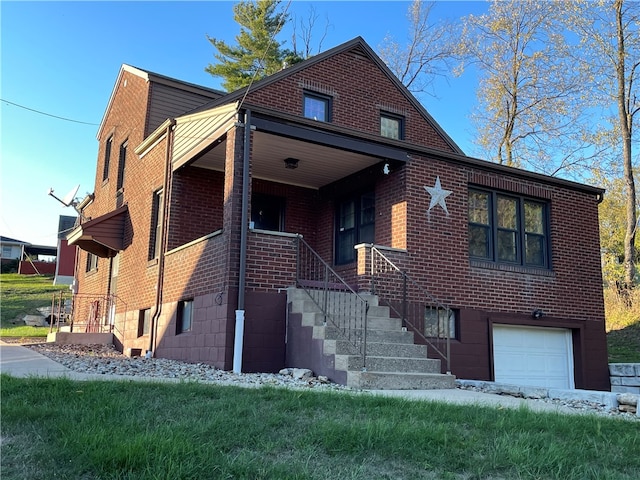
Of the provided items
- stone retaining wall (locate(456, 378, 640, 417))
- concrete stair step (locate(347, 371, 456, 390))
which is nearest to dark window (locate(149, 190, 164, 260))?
concrete stair step (locate(347, 371, 456, 390))

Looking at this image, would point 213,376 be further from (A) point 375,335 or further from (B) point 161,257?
(B) point 161,257

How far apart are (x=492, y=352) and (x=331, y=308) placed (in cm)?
382

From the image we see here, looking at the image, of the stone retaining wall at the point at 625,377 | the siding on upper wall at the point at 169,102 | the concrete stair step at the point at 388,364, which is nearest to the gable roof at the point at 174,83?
the siding on upper wall at the point at 169,102

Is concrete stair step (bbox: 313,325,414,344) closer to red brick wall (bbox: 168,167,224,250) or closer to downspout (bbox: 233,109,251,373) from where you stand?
downspout (bbox: 233,109,251,373)

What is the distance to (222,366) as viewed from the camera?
9164 mm

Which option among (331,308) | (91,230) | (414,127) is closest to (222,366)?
(331,308)

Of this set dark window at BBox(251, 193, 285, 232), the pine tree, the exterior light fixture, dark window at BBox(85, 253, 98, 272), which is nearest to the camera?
the exterior light fixture

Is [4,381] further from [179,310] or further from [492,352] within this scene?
[492,352]

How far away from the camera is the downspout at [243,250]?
29.8 ft

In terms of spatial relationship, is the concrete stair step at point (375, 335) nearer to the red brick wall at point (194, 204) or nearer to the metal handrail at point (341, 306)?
the metal handrail at point (341, 306)

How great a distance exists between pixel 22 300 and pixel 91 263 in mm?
11619

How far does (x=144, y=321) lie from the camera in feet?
44.1

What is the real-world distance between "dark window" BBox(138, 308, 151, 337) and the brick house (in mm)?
49

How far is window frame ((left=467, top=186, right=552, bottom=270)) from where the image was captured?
12398 millimetres
